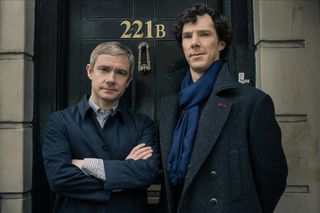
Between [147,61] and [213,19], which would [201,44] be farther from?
[147,61]

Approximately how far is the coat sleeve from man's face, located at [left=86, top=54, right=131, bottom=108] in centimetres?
89

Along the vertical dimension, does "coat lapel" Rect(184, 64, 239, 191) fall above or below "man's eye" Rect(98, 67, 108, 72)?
below

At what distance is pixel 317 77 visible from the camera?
320 cm

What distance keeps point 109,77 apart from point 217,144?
32.1 inches

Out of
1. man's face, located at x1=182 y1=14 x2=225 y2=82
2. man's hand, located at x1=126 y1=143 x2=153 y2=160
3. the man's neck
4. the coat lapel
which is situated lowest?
man's hand, located at x1=126 y1=143 x2=153 y2=160

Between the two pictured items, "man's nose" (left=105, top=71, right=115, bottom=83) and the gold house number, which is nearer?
"man's nose" (left=105, top=71, right=115, bottom=83)

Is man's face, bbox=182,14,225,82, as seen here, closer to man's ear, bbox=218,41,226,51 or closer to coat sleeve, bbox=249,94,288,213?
man's ear, bbox=218,41,226,51

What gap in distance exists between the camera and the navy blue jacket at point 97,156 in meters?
2.43

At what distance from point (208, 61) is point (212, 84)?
140mm

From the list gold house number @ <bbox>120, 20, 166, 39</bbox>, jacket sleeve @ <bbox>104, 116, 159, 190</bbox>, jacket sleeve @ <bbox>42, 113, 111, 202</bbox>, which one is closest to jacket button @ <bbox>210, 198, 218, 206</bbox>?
jacket sleeve @ <bbox>104, 116, 159, 190</bbox>

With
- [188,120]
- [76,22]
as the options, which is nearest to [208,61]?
[188,120]

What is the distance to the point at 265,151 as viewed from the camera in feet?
7.55

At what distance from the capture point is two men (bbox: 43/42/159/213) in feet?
7.99

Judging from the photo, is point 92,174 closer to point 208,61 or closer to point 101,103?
point 101,103
